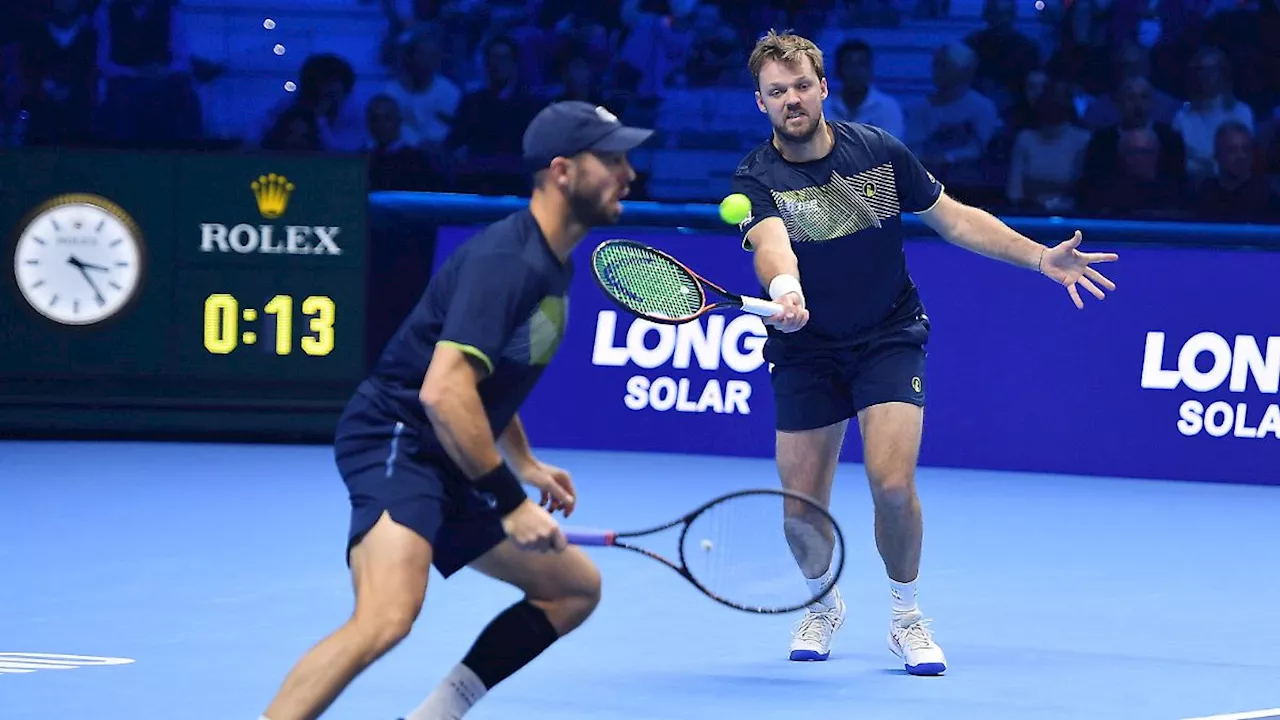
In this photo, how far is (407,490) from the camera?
462cm

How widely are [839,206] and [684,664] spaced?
61.0 inches

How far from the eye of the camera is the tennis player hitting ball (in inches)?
249

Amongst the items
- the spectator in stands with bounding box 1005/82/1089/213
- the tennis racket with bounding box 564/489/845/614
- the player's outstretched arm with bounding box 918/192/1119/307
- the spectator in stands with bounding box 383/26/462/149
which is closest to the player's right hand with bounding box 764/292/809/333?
the tennis racket with bounding box 564/489/845/614

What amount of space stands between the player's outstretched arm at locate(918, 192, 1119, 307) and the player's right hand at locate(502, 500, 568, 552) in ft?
7.91

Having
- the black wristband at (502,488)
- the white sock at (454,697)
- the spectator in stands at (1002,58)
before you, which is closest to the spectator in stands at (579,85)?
the spectator in stands at (1002,58)

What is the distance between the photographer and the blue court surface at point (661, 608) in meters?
5.93

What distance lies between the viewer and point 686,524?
5082mm

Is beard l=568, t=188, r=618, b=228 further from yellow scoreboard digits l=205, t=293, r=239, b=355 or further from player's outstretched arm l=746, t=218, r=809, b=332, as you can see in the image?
yellow scoreboard digits l=205, t=293, r=239, b=355

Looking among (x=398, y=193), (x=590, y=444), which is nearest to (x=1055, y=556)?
(x=590, y=444)

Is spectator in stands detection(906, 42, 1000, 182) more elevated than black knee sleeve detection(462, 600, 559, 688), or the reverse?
spectator in stands detection(906, 42, 1000, 182)

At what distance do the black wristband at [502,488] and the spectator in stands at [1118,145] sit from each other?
875cm

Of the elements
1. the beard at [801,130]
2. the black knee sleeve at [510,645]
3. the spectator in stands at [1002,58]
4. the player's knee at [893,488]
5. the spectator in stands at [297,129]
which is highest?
the spectator in stands at [1002,58]

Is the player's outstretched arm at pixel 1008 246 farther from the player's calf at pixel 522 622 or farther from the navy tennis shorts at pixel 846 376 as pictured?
the player's calf at pixel 522 622

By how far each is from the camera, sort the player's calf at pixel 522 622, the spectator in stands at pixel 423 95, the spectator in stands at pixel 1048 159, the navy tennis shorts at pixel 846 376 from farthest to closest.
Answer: the spectator in stands at pixel 423 95, the spectator in stands at pixel 1048 159, the navy tennis shorts at pixel 846 376, the player's calf at pixel 522 622
